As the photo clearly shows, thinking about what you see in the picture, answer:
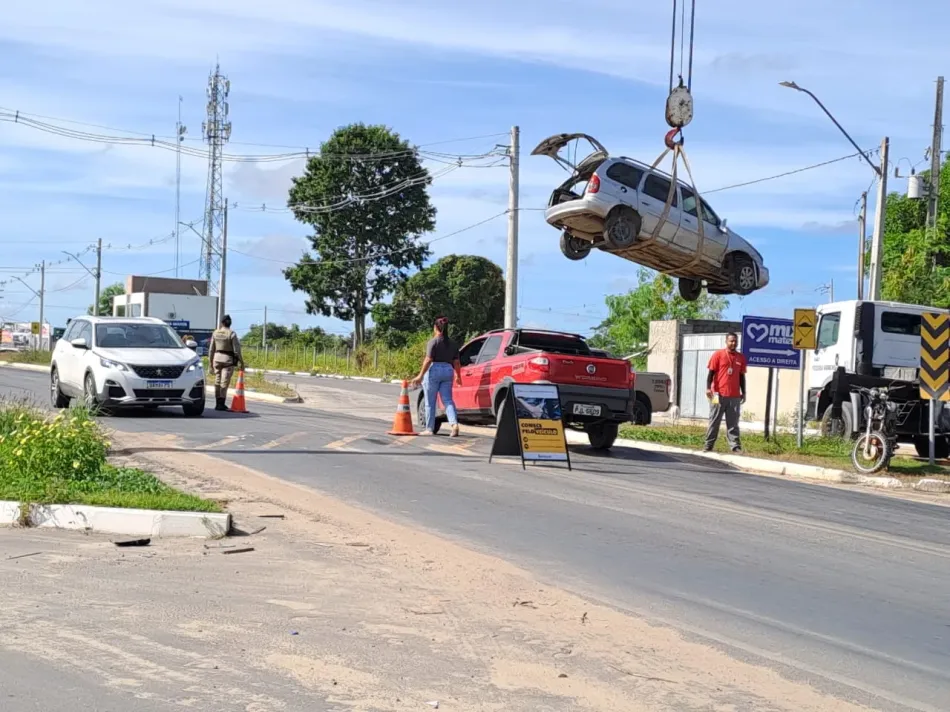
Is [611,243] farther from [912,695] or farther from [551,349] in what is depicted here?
[912,695]

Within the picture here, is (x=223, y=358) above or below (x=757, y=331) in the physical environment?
below

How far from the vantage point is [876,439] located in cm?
1672

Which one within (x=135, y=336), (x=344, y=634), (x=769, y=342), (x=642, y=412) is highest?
(x=769, y=342)

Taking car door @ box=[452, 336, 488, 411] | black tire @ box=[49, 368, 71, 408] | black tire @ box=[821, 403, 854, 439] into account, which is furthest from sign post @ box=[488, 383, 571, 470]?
black tire @ box=[49, 368, 71, 408]

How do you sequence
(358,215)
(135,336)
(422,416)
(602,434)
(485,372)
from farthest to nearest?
(358,215)
(135,336)
(422,416)
(485,372)
(602,434)

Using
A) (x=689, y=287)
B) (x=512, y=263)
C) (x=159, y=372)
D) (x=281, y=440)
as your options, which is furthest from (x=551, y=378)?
(x=512, y=263)

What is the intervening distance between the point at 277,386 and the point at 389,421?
1095 cm

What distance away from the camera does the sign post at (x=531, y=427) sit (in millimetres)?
14789

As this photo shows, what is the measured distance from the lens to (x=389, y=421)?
23.9 metres

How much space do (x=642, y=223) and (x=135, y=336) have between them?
364 inches

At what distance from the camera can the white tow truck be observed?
63.3 ft

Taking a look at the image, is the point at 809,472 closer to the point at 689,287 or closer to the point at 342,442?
the point at 689,287

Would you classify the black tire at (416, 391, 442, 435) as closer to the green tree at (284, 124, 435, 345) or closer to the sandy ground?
the sandy ground

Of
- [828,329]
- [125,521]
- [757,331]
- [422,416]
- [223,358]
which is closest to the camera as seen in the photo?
[125,521]
